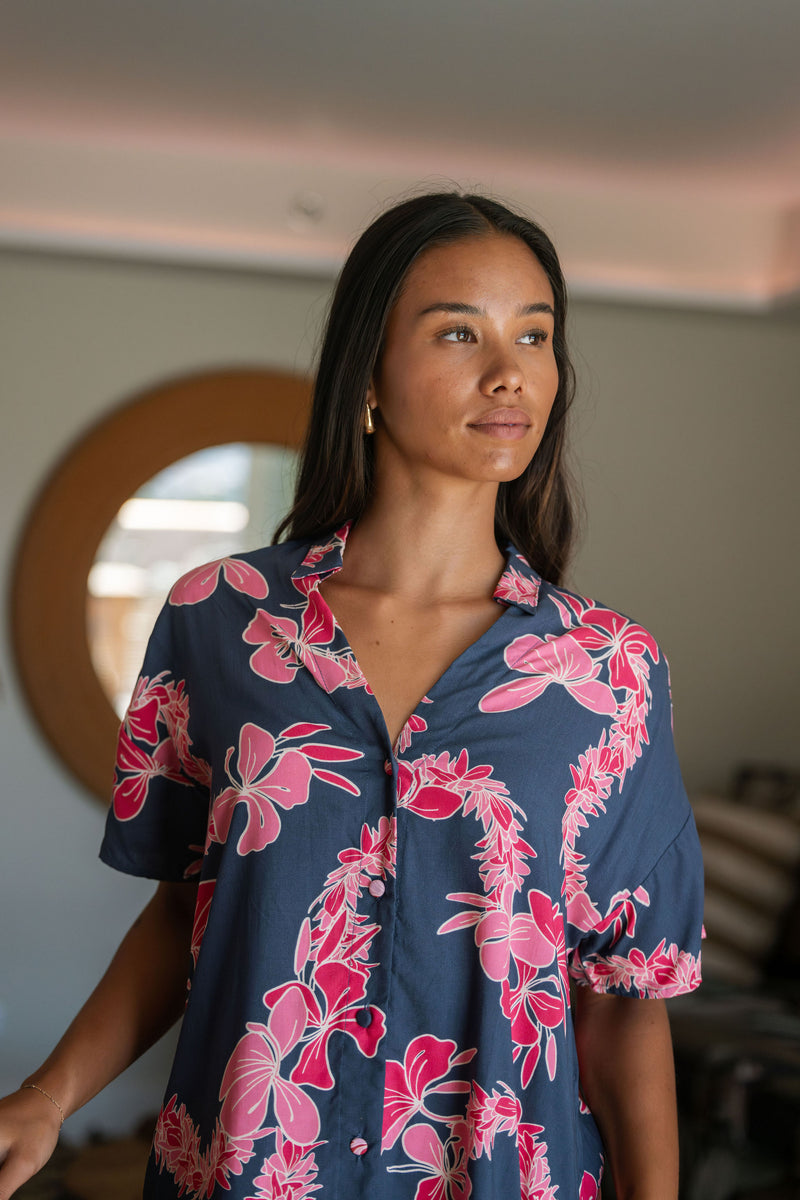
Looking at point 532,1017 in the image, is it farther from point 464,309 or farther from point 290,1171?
point 464,309

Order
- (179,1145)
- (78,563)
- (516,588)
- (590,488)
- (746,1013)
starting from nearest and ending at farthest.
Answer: (179,1145) → (516,588) → (746,1013) → (78,563) → (590,488)

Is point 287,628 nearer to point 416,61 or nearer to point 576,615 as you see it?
point 576,615

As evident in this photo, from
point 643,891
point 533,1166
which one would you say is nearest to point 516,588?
point 643,891

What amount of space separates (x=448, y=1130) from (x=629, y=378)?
3.00m

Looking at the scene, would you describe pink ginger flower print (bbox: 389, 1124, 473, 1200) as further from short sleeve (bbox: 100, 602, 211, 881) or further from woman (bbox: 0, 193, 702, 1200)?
short sleeve (bbox: 100, 602, 211, 881)

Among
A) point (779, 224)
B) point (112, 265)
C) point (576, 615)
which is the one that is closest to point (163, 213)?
point (112, 265)

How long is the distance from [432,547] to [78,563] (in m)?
2.36

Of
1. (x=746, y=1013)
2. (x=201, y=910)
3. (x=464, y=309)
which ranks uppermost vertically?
(x=464, y=309)

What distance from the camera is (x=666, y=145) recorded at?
10.4 feet

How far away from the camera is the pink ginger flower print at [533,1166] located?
102 centimetres

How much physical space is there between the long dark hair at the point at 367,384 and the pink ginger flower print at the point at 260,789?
0.31 m

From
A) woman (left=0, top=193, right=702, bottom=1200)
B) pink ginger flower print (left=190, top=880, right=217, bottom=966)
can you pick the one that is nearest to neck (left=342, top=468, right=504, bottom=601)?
woman (left=0, top=193, right=702, bottom=1200)

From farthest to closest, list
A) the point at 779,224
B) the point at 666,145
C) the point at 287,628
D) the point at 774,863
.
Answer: the point at 779,224 → the point at 666,145 → the point at 774,863 → the point at 287,628

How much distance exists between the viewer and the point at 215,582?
1195 millimetres
